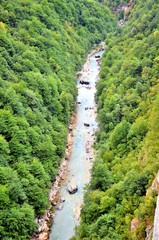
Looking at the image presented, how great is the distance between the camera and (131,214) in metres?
48.3

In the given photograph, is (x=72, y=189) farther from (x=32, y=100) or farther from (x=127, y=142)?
(x=32, y=100)

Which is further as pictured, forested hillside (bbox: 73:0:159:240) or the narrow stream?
the narrow stream

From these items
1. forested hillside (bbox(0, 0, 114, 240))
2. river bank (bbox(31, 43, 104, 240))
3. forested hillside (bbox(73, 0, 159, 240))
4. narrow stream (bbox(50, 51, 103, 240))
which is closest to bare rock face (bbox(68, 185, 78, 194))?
narrow stream (bbox(50, 51, 103, 240))

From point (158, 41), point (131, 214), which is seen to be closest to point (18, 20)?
point (158, 41)

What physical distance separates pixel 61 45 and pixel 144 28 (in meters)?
25.3

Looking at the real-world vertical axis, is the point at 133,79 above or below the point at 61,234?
above

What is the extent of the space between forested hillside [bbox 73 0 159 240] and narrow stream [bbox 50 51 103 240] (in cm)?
388

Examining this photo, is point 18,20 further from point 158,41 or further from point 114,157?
point 114,157

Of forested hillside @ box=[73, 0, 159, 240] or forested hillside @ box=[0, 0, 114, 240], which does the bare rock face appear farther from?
forested hillside @ box=[73, 0, 159, 240]

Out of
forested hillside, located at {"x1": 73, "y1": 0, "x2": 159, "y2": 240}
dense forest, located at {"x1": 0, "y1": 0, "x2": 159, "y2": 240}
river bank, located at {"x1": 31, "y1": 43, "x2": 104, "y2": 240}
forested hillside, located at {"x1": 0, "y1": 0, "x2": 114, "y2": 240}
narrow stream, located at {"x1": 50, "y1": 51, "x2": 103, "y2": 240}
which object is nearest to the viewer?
forested hillside, located at {"x1": 73, "y1": 0, "x2": 159, "y2": 240}

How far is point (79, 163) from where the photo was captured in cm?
7250

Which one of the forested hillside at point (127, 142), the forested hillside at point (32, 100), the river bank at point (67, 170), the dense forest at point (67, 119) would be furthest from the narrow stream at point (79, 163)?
the forested hillside at point (127, 142)

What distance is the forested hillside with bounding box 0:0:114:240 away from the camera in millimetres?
54969

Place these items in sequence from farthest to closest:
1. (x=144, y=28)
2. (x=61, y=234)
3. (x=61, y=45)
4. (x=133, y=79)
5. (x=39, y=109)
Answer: (x=61, y=45) → (x=144, y=28) → (x=133, y=79) → (x=39, y=109) → (x=61, y=234)
